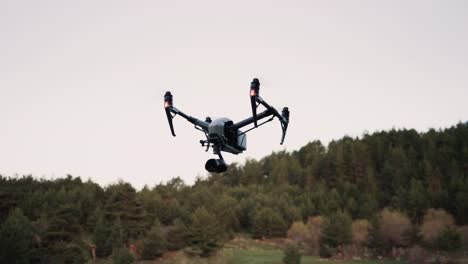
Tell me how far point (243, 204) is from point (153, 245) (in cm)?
6599

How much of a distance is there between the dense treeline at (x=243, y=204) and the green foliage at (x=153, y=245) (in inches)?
6.2

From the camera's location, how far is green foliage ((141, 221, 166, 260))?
77562 millimetres

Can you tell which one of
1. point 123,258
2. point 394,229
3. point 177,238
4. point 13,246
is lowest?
point 394,229

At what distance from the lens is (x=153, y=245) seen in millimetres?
77750

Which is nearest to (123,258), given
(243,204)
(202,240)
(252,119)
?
(202,240)

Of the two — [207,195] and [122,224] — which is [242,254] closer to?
[122,224]

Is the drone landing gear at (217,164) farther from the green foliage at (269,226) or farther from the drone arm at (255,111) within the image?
the green foliage at (269,226)

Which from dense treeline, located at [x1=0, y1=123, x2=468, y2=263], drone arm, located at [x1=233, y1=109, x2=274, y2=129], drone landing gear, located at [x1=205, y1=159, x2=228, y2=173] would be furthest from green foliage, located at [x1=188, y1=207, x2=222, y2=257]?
drone arm, located at [x1=233, y1=109, x2=274, y2=129]

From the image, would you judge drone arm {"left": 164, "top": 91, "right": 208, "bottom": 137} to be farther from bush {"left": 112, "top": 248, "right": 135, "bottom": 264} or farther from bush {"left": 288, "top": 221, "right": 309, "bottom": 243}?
bush {"left": 288, "top": 221, "right": 309, "bottom": 243}

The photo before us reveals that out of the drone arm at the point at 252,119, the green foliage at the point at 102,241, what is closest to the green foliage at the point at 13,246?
the green foliage at the point at 102,241

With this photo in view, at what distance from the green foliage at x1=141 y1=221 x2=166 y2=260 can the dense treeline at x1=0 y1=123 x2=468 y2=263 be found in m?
0.16

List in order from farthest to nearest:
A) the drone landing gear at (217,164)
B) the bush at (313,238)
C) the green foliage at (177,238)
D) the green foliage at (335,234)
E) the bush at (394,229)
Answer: the bush at (313,238) → the green foliage at (335,234) → the bush at (394,229) → the green foliage at (177,238) → the drone landing gear at (217,164)

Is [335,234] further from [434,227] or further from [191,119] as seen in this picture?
[191,119]

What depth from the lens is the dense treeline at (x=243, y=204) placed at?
69.4 metres
